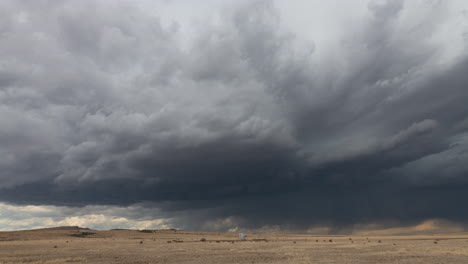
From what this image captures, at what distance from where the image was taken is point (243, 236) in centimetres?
12088

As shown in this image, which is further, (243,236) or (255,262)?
(243,236)

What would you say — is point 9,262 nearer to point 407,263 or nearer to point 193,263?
point 193,263

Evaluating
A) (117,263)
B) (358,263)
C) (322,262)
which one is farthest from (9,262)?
(358,263)

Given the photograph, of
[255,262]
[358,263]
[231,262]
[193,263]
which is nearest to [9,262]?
[193,263]

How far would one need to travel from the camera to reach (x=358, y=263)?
136 feet

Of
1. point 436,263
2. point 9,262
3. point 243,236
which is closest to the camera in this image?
point 436,263

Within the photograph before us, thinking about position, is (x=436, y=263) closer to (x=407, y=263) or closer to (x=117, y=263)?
(x=407, y=263)

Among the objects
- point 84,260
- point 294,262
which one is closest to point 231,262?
point 294,262

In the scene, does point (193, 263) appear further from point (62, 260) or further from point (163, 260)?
point (62, 260)

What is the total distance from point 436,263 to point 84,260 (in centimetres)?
4626

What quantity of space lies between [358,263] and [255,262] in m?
12.8

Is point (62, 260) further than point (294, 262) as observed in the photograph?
Yes

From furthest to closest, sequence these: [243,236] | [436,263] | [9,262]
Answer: [243,236], [9,262], [436,263]

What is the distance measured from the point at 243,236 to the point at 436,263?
8533 cm
